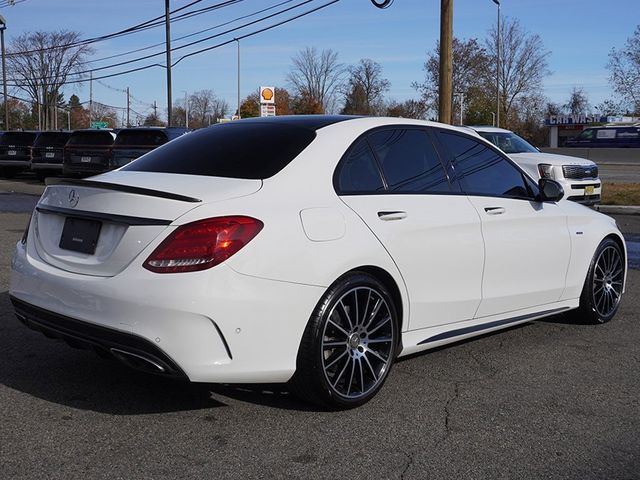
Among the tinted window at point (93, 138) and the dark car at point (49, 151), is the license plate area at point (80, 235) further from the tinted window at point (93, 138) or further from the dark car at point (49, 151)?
the dark car at point (49, 151)

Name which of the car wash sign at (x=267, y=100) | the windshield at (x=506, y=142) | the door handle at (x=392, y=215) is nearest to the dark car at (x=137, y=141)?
the windshield at (x=506, y=142)

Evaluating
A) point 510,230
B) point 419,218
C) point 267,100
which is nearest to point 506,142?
point 510,230

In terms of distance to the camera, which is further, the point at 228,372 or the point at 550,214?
the point at 550,214

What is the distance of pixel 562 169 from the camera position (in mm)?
14453

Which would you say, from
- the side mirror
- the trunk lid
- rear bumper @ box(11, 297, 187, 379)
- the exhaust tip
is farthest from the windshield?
the exhaust tip

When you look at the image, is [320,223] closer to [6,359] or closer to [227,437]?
[227,437]

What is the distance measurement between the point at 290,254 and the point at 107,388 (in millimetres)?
1507

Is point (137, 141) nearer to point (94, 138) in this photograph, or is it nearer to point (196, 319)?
point (94, 138)

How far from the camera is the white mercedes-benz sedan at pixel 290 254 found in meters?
3.62

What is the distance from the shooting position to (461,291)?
478cm

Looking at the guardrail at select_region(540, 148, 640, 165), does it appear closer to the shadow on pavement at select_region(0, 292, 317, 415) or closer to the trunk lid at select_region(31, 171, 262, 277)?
the shadow on pavement at select_region(0, 292, 317, 415)

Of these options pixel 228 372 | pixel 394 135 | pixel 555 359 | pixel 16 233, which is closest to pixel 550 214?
pixel 555 359

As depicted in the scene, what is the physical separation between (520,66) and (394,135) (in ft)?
184

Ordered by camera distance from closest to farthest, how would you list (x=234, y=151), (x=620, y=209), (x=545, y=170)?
(x=234, y=151)
(x=545, y=170)
(x=620, y=209)
